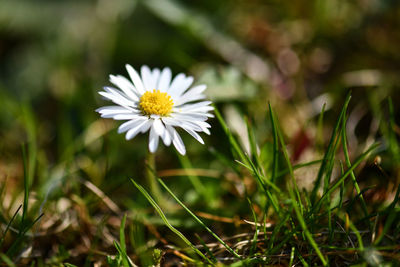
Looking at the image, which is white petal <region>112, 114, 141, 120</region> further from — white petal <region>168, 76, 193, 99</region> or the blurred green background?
the blurred green background

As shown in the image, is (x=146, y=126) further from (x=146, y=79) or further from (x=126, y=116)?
(x=146, y=79)

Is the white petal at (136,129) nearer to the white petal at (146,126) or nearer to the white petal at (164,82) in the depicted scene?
the white petal at (146,126)

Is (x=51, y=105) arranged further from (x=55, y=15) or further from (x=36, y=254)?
(x=36, y=254)

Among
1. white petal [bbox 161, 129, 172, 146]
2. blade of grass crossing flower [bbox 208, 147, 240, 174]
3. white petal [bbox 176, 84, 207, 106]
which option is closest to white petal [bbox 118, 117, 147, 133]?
white petal [bbox 161, 129, 172, 146]

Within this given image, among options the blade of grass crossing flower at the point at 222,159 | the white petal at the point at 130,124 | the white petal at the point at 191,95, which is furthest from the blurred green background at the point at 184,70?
the white petal at the point at 130,124

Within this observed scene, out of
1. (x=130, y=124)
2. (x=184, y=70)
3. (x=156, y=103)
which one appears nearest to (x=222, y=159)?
(x=156, y=103)

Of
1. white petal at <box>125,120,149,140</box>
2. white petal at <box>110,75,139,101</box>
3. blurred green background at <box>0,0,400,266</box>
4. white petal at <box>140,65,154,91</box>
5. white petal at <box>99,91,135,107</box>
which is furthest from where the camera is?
blurred green background at <box>0,0,400,266</box>
